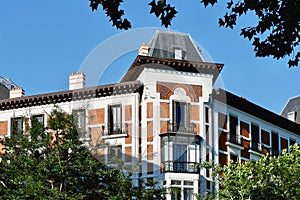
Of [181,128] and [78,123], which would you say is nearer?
[78,123]

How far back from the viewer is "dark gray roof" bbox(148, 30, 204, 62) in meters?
50.3

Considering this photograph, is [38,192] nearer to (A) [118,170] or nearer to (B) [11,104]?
(A) [118,170]

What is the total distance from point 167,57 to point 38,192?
17.1m

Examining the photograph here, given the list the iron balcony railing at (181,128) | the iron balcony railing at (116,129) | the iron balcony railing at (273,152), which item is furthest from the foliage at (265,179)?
the iron balcony railing at (273,152)

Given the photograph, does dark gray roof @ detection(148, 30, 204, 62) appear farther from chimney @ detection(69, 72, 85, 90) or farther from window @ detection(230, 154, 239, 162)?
window @ detection(230, 154, 239, 162)

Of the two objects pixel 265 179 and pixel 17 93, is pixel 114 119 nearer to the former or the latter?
pixel 17 93

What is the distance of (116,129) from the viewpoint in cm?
4791

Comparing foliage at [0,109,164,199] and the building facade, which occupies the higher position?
the building facade

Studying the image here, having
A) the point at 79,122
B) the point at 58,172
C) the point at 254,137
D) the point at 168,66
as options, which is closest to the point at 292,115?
the point at 254,137

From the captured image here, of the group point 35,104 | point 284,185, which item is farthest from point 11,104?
point 284,185

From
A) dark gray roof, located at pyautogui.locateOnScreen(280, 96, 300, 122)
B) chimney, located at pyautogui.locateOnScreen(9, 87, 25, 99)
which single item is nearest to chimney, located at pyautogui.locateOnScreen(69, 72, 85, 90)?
chimney, located at pyautogui.locateOnScreen(9, 87, 25, 99)

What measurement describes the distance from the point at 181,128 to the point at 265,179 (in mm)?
12545

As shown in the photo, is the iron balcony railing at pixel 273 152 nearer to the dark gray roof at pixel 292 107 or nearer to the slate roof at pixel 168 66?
the slate roof at pixel 168 66

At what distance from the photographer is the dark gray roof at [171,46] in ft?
165
